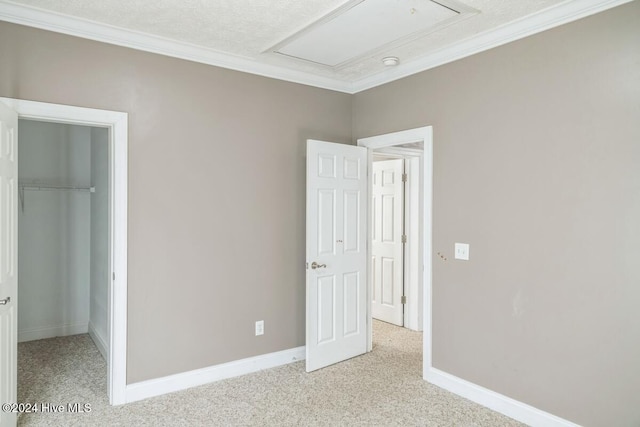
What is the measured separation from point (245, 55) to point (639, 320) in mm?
3207

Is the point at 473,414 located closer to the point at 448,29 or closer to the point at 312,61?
the point at 448,29

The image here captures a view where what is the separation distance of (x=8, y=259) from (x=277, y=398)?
6.55ft

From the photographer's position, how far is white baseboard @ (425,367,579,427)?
2.65 meters

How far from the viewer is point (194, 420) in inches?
109

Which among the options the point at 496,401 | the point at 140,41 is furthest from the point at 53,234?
the point at 496,401

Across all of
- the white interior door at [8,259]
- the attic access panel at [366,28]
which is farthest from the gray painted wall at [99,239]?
the attic access panel at [366,28]

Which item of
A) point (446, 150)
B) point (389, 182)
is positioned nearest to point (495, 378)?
point (446, 150)

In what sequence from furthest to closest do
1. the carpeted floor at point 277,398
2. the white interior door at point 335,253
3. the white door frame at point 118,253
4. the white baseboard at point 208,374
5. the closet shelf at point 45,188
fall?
the closet shelf at point 45,188 → the white interior door at point 335,253 → the white baseboard at point 208,374 → the white door frame at point 118,253 → the carpeted floor at point 277,398

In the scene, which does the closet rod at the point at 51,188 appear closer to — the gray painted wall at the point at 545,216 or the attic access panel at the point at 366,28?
the attic access panel at the point at 366,28

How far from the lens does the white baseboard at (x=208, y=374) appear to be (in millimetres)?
3061

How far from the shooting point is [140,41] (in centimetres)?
300

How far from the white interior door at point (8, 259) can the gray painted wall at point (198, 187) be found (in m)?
0.33

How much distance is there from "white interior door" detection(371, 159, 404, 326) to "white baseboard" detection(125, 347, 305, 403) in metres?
1.64

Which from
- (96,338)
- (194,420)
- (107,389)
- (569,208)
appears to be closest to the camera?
(569,208)
